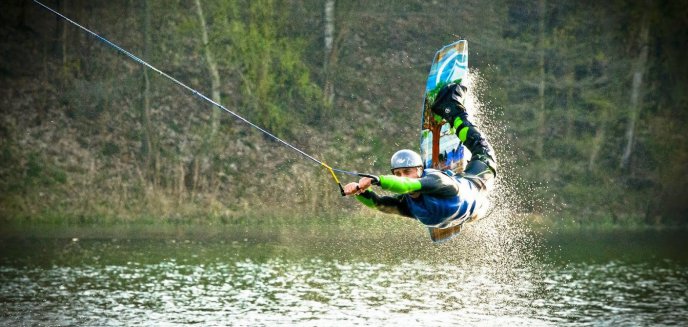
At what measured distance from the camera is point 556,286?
55.0 ft

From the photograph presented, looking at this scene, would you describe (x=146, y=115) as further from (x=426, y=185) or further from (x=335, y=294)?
(x=426, y=185)

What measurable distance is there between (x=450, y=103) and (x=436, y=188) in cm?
250

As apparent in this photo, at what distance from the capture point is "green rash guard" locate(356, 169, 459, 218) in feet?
27.3

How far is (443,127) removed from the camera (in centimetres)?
1155

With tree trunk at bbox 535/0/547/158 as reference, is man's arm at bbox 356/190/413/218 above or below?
below

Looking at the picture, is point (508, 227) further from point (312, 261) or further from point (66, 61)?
point (66, 61)

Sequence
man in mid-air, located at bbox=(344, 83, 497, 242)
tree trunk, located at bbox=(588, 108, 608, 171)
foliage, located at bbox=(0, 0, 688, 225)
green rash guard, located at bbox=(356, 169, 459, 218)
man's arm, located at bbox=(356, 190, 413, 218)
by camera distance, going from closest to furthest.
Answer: green rash guard, located at bbox=(356, 169, 459, 218)
man in mid-air, located at bbox=(344, 83, 497, 242)
man's arm, located at bbox=(356, 190, 413, 218)
foliage, located at bbox=(0, 0, 688, 225)
tree trunk, located at bbox=(588, 108, 608, 171)

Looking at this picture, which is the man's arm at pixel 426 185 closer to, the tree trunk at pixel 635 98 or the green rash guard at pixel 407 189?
the green rash guard at pixel 407 189

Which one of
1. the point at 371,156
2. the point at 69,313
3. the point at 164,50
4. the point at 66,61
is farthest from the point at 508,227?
the point at 69,313

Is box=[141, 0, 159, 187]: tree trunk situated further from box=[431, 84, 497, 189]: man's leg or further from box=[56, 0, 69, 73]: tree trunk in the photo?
box=[431, 84, 497, 189]: man's leg

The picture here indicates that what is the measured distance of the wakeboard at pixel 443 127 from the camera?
1138 cm

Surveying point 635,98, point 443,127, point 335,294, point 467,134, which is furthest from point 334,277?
point 635,98

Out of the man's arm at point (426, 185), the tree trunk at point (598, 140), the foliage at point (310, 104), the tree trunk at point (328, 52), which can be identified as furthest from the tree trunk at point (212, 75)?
the man's arm at point (426, 185)

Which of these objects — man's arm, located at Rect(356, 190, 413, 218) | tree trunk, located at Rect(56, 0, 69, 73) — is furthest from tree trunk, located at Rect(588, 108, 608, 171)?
man's arm, located at Rect(356, 190, 413, 218)
